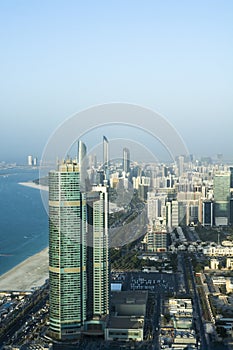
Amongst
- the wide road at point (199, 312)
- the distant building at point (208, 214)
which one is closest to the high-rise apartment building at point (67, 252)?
the wide road at point (199, 312)

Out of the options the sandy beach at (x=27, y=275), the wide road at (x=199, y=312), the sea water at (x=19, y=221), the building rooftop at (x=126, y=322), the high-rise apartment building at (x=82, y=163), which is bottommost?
the wide road at (x=199, y=312)

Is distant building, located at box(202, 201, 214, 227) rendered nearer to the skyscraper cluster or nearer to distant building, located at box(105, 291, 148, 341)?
distant building, located at box(105, 291, 148, 341)

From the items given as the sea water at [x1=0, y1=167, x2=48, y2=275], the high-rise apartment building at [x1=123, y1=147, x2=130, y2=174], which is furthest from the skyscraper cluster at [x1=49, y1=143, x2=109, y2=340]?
the sea water at [x1=0, y1=167, x2=48, y2=275]

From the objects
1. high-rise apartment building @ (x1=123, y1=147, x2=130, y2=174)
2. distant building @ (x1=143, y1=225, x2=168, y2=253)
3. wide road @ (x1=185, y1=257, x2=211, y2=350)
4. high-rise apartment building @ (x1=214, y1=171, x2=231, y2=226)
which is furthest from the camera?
high-rise apartment building @ (x1=214, y1=171, x2=231, y2=226)

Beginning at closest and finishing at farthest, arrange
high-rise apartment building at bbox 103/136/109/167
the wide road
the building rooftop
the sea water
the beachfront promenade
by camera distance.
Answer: high-rise apartment building at bbox 103/136/109/167 → the wide road → the building rooftop → the beachfront promenade → the sea water

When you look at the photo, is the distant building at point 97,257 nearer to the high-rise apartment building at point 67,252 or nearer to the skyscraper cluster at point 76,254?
the skyscraper cluster at point 76,254

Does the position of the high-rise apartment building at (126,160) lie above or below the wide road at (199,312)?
above
